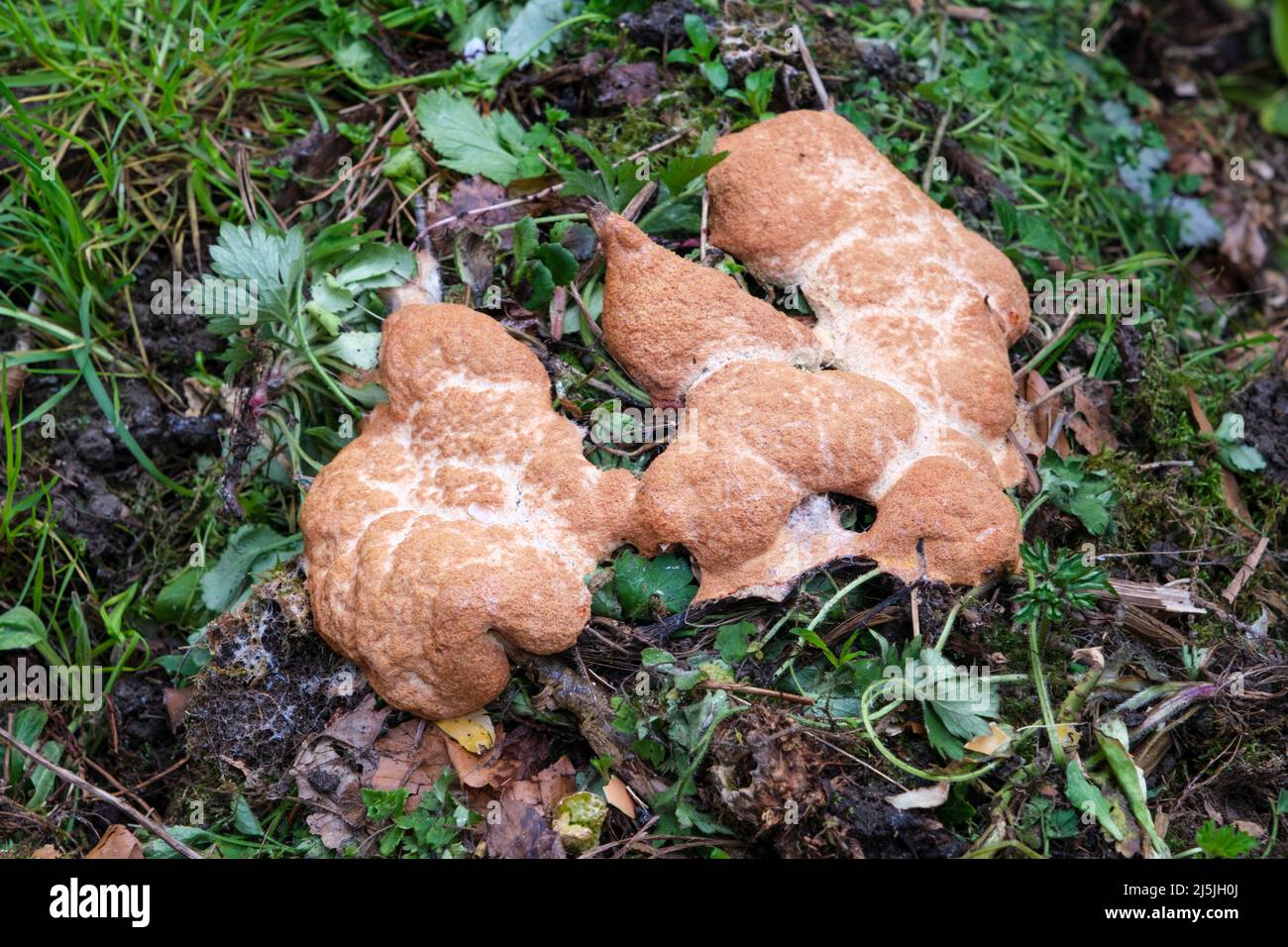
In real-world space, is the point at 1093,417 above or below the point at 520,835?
above

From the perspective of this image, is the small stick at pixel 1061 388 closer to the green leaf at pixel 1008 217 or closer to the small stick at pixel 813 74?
the green leaf at pixel 1008 217

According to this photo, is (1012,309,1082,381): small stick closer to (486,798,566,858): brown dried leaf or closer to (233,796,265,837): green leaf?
(486,798,566,858): brown dried leaf

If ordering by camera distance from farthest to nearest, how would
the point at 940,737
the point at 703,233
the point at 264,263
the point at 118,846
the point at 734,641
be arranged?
the point at 703,233 < the point at 264,263 < the point at 118,846 < the point at 734,641 < the point at 940,737

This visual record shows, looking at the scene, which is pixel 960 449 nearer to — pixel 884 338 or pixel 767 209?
pixel 884 338

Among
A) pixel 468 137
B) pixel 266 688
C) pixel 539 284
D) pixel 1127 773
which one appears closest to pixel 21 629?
pixel 266 688

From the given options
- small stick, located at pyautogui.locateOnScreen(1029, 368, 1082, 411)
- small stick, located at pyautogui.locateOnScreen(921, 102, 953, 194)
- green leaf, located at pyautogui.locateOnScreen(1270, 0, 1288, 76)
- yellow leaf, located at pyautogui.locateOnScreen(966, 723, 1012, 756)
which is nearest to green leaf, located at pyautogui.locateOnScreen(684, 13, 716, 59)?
small stick, located at pyautogui.locateOnScreen(921, 102, 953, 194)

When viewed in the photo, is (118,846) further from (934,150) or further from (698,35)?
(934,150)
